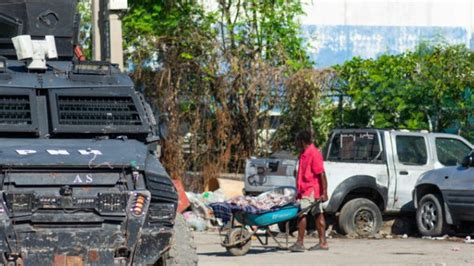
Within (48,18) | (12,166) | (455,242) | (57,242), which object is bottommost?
(455,242)

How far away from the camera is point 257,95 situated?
2458 centimetres

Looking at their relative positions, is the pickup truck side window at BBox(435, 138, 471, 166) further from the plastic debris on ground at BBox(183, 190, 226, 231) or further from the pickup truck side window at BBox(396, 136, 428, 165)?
the plastic debris on ground at BBox(183, 190, 226, 231)

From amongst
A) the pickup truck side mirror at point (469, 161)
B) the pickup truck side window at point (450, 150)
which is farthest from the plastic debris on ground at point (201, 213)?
the pickup truck side mirror at point (469, 161)

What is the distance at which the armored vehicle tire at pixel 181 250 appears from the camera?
10.9m

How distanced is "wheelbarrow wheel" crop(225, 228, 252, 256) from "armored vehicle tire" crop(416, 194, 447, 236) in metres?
4.34

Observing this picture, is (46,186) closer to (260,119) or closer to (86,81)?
(86,81)

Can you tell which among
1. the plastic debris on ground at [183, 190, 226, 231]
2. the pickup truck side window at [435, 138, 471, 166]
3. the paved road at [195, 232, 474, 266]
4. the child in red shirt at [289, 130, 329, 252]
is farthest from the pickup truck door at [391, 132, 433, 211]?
the child in red shirt at [289, 130, 329, 252]

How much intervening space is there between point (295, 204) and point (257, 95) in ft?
27.8

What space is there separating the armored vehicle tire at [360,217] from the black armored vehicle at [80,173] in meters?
8.11

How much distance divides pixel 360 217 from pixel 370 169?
837 millimetres

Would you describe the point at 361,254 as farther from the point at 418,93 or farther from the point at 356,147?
the point at 418,93

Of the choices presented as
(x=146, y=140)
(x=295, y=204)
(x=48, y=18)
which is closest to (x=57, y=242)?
(x=146, y=140)

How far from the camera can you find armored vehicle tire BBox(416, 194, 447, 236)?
19.3m

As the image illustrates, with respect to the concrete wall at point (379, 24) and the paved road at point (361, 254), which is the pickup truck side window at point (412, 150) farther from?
the concrete wall at point (379, 24)
